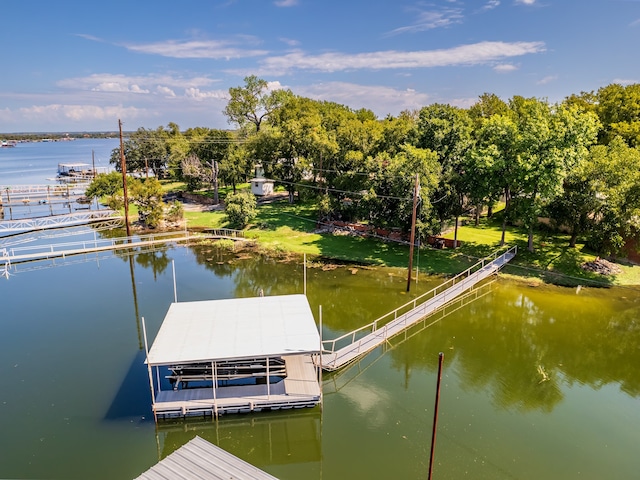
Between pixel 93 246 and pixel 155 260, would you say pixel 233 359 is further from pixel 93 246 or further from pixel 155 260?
pixel 93 246

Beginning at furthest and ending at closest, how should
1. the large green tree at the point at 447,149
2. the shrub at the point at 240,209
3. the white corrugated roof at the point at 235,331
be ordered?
the shrub at the point at 240,209 → the large green tree at the point at 447,149 → the white corrugated roof at the point at 235,331

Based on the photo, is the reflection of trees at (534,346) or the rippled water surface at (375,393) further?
the reflection of trees at (534,346)

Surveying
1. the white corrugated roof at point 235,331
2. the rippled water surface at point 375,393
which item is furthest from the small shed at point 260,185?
the white corrugated roof at point 235,331

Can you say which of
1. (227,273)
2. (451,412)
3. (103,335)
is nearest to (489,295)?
(451,412)

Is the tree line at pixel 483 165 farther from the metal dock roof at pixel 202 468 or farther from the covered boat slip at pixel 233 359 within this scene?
the metal dock roof at pixel 202 468

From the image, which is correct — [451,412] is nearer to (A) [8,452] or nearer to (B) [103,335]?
(A) [8,452]

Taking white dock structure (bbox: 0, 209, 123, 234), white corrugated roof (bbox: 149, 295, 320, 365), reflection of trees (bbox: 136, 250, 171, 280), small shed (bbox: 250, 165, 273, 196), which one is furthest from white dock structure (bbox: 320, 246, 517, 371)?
white dock structure (bbox: 0, 209, 123, 234)

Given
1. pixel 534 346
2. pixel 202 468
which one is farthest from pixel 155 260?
pixel 534 346
